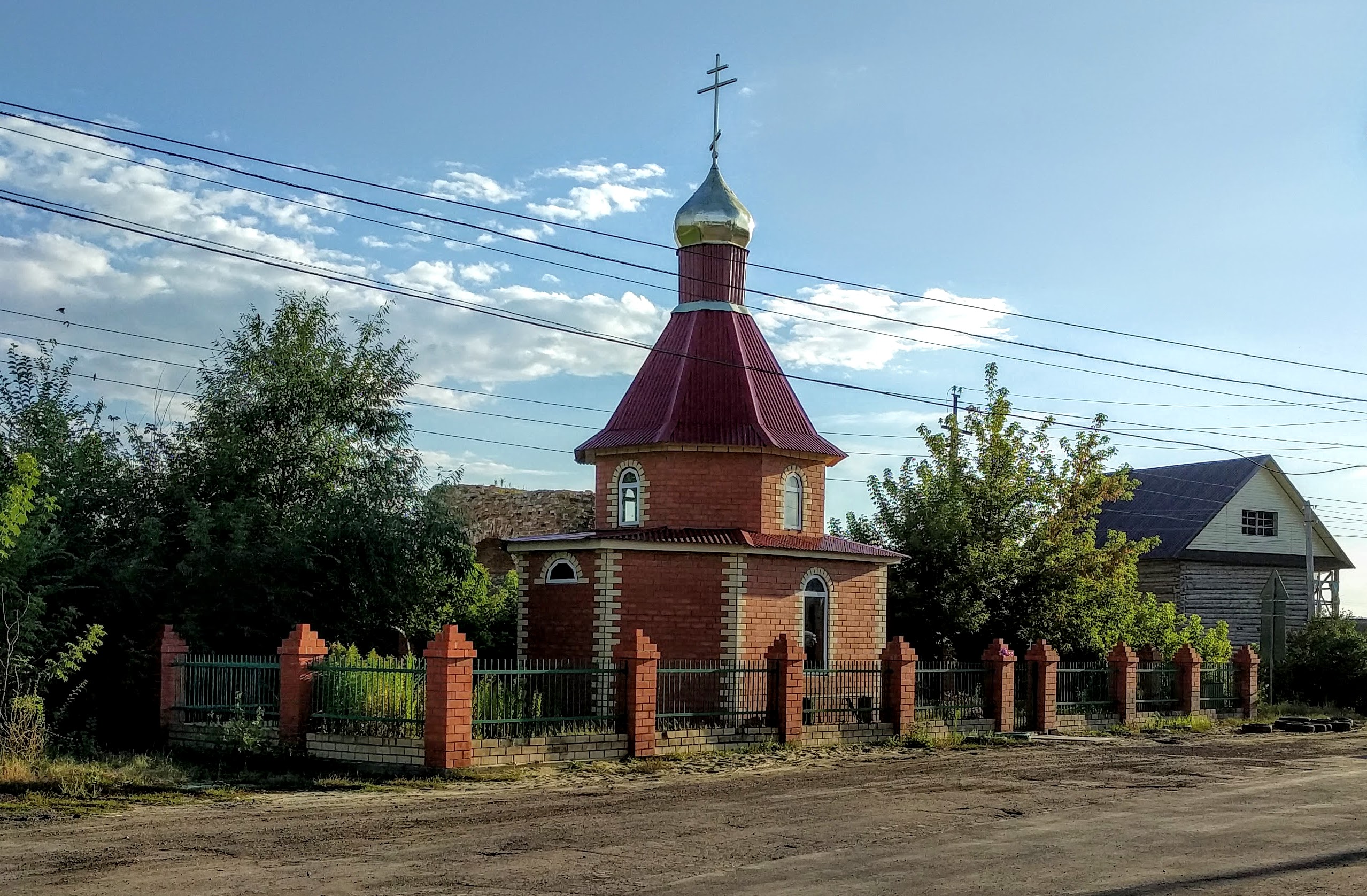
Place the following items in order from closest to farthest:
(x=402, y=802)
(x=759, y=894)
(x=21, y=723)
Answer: (x=759, y=894)
(x=402, y=802)
(x=21, y=723)

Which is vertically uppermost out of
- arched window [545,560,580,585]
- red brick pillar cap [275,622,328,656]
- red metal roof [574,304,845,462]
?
red metal roof [574,304,845,462]

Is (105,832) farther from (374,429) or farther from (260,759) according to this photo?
(374,429)

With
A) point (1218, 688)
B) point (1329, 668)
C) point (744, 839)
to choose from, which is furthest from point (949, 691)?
point (1329, 668)

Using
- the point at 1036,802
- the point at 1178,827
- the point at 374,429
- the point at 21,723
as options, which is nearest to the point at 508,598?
the point at 374,429

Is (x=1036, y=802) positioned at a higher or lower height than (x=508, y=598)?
lower

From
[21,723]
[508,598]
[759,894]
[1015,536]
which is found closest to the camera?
[759,894]

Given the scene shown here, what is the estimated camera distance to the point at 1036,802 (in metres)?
13.5

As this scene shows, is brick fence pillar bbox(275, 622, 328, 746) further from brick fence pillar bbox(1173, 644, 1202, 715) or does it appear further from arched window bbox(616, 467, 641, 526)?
brick fence pillar bbox(1173, 644, 1202, 715)

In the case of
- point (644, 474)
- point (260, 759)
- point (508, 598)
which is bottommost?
point (260, 759)

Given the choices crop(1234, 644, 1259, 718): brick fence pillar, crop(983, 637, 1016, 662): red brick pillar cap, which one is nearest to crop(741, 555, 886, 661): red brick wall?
crop(983, 637, 1016, 662): red brick pillar cap

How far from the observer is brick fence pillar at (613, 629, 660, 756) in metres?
16.8

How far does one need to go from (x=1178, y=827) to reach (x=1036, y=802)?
187cm

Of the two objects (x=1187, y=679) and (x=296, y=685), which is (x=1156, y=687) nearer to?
(x=1187, y=679)

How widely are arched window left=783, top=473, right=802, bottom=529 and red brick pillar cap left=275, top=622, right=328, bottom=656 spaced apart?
856 cm
